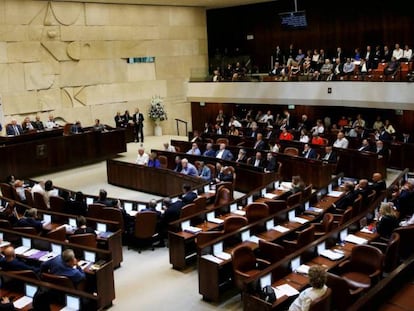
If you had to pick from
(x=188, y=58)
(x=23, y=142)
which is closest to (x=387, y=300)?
(x=23, y=142)

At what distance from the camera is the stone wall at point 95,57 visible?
18.9 m

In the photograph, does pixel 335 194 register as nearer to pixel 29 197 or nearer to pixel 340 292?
pixel 340 292

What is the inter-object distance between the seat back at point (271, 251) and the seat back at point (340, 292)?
1.32 m

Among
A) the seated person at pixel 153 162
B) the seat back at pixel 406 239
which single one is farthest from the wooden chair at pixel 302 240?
the seated person at pixel 153 162

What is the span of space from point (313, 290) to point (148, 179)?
9011mm

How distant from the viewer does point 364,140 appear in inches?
591

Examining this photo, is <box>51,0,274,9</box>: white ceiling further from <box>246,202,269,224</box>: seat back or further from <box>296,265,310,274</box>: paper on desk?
<box>296,265,310,274</box>: paper on desk

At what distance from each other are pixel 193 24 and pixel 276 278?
64.5ft

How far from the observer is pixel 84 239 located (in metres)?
8.58

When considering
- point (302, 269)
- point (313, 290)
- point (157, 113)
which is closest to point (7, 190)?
point (302, 269)

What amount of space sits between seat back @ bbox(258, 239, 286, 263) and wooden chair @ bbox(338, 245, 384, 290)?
86cm

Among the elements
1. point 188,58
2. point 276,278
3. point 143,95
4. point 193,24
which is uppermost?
point 193,24

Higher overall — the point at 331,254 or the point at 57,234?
the point at 57,234

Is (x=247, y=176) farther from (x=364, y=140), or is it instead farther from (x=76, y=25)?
(x=76, y=25)
